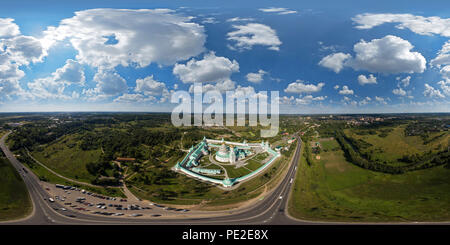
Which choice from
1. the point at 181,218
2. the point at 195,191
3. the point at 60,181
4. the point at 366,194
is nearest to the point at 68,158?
the point at 60,181

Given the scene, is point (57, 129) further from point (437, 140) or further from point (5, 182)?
point (437, 140)

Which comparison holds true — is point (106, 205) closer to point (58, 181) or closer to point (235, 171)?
point (58, 181)

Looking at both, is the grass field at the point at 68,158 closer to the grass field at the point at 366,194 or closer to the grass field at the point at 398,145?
the grass field at the point at 366,194

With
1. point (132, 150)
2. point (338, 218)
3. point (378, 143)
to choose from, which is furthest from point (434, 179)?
point (132, 150)

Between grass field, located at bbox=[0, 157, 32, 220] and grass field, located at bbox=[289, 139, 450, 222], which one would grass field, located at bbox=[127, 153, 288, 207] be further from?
grass field, located at bbox=[0, 157, 32, 220]

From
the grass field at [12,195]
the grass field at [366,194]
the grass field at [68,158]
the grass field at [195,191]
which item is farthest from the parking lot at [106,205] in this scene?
the grass field at [366,194]

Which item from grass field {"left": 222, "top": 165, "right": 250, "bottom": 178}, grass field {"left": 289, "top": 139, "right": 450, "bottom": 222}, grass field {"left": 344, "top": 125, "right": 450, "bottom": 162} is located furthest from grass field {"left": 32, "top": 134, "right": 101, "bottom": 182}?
grass field {"left": 344, "top": 125, "right": 450, "bottom": 162}

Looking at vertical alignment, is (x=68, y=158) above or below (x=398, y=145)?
below
